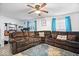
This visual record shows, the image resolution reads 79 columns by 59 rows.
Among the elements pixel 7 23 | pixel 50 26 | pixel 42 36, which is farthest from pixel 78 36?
pixel 7 23

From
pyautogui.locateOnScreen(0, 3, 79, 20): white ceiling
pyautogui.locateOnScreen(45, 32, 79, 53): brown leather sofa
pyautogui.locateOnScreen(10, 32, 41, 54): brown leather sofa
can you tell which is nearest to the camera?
pyautogui.locateOnScreen(0, 3, 79, 20): white ceiling

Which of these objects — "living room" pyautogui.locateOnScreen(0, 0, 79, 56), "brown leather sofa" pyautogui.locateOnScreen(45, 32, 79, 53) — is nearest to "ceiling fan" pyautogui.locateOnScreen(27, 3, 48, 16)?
"living room" pyautogui.locateOnScreen(0, 0, 79, 56)

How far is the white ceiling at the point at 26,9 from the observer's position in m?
1.71

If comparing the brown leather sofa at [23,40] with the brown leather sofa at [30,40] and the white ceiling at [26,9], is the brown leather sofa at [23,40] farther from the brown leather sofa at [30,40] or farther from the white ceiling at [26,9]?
the white ceiling at [26,9]

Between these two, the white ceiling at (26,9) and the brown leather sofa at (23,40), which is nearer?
the white ceiling at (26,9)

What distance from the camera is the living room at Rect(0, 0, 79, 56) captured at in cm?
174

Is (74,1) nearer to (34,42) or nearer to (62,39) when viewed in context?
(62,39)

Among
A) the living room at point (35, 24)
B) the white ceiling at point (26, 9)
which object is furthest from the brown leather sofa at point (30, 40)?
the white ceiling at point (26, 9)

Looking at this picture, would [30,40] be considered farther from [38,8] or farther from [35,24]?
[38,8]

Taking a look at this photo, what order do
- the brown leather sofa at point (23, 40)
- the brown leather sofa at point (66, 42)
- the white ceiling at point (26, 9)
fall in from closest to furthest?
the white ceiling at point (26, 9)
the brown leather sofa at point (23, 40)
the brown leather sofa at point (66, 42)

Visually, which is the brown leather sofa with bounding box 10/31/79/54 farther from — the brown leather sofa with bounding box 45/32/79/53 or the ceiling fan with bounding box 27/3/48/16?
the ceiling fan with bounding box 27/3/48/16

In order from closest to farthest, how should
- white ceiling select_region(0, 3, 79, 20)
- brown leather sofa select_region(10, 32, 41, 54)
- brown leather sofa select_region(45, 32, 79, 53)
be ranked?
white ceiling select_region(0, 3, 79, 20) → brown leather sofa select_region(10, 32, 41, 54) → brown leather sofa select_region(45, 32, 79, 53)

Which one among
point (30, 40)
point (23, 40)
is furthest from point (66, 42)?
point (23, 40)

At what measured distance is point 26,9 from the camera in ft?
5.79
